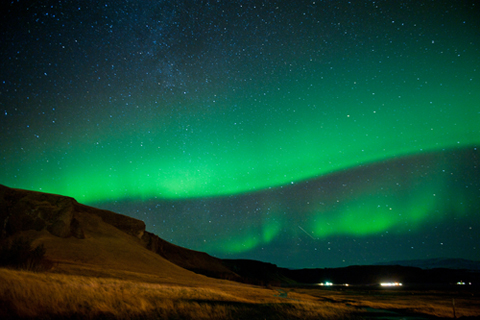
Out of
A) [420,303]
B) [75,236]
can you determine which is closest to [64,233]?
[75,236]

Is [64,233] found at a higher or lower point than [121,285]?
higher

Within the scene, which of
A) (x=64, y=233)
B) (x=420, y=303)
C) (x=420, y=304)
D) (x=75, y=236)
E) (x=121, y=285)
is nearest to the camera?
(x=121, y=285)

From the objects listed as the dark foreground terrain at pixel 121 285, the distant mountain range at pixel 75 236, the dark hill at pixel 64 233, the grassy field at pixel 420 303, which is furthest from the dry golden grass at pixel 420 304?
the dark hill at pixel 64 233

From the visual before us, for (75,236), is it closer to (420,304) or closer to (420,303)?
(420,304)

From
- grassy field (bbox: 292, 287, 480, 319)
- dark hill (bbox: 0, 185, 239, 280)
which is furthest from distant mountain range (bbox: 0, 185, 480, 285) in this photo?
grassy field (bbox: 292, 287, 480, 319)

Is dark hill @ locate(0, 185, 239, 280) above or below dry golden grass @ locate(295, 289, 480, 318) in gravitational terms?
above

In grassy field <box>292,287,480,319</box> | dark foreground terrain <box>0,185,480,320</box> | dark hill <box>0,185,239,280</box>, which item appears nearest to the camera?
dark foreground terrain <box>0,185,480,320</box>

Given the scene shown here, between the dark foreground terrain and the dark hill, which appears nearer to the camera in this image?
the dark foreground terrain

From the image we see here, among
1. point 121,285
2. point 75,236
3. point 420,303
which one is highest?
point 75,236

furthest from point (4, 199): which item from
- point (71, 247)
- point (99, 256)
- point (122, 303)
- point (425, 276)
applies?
point (425, 276)

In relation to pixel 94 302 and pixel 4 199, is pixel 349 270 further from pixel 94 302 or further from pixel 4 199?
pixel 94 302

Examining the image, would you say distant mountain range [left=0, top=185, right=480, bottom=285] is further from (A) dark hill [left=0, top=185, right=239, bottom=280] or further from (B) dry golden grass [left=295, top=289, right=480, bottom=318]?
(B) dry golden grass [left=295, top=289, right=480, bottom=318]

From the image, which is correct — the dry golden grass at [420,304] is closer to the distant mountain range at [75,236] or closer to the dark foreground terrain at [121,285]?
the dark foreground terrain at [121,285]

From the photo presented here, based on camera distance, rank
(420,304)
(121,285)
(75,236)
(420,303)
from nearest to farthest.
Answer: (121,285)
(420,304)
(420,303)
(75,236)
